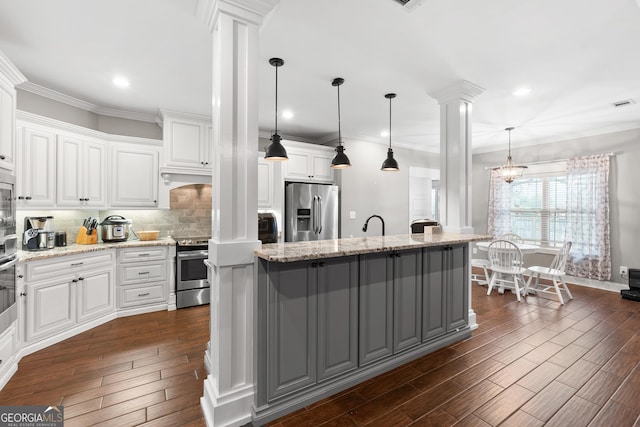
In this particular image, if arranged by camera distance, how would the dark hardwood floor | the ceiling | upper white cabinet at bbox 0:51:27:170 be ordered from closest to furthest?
the dark hardwood floor → the ceiling → upper white cabinet at bbox 0:51:27:170

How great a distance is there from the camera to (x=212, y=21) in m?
1.92

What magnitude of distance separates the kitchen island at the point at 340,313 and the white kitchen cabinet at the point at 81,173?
282 cm

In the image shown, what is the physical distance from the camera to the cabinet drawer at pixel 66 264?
8.93ft

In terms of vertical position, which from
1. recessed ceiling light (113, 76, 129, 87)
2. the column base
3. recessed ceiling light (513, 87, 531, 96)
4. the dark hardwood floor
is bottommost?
the dark hardwood floor

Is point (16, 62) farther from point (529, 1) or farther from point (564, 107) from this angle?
point (564, 107)

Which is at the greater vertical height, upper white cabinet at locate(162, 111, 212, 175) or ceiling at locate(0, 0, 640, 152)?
ceiling at locate(0, 0, 640, 152)

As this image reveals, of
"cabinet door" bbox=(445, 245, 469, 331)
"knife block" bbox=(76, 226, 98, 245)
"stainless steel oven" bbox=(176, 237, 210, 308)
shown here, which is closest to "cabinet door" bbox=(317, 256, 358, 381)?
"cabinet door" bbox=(445, 245, 469, 331)

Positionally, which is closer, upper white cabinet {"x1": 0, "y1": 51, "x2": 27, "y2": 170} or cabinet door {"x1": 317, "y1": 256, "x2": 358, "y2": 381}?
cabinet door {"x1": 317, "y1": 256, "x2": 358, "y2": 381}

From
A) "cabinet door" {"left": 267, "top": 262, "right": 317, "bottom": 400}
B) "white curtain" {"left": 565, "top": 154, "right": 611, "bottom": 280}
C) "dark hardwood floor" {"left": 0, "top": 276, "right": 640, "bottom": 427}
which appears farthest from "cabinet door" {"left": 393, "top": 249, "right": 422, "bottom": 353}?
"white curtain" {"left": 565, "top": 154, "right": 611, "bottom": 280}

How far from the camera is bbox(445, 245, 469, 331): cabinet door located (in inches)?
111

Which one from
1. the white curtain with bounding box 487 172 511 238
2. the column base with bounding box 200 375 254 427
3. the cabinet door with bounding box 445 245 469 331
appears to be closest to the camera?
the column base with bounding box 200 375 254 427

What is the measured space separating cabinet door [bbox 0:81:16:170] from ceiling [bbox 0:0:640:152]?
1.32 ft

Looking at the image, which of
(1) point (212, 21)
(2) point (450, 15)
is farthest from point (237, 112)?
(2) point (450, 15)

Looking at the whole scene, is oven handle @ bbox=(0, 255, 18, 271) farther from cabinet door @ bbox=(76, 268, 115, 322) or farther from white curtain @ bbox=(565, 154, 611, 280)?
white curtain @ bbox=(565, 154, 611, 280)
